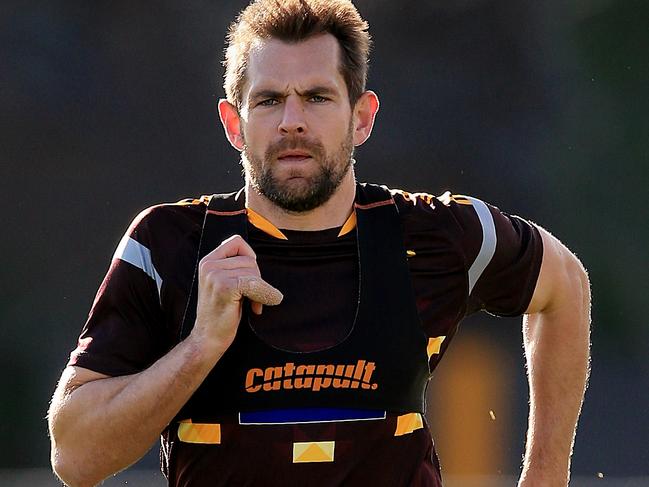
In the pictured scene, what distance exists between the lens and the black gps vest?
8.43 feet

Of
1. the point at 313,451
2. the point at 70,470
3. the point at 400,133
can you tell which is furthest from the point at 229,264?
the point at 400,133

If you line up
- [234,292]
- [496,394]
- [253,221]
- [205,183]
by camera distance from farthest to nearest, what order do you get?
1. [205,183]
2. [496,394]
3. [253,221]
4. [234,292]

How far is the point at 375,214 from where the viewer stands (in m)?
2.82

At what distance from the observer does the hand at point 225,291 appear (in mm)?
2385

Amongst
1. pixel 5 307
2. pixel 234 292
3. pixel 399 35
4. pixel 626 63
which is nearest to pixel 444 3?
pixel 399 35

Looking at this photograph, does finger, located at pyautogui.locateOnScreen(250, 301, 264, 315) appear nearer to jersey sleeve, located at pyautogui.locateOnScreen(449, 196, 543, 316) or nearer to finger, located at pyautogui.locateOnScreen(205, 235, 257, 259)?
finger, located at pyautogui.locateOnScreen(205, 235, 257, 259)

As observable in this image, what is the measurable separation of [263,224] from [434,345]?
48 cm

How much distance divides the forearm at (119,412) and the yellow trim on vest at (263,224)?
1.38 ft

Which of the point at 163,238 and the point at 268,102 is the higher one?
the point at 268,102

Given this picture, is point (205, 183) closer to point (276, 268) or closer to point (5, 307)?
point (5, 307)

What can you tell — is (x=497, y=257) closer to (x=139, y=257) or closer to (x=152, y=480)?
(x=139, y=257)

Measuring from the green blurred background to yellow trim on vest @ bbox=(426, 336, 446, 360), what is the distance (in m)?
4.73

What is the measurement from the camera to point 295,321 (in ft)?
8.66

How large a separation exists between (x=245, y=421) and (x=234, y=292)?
0.33 metres
